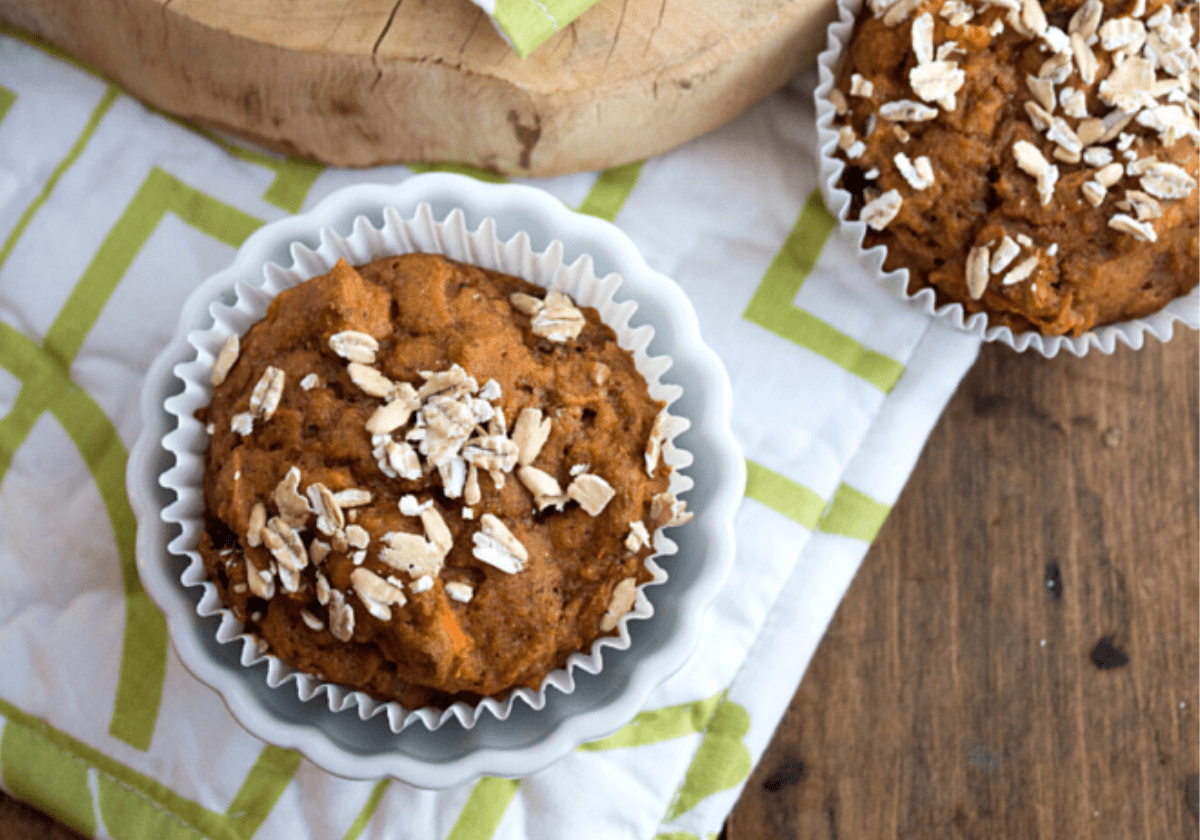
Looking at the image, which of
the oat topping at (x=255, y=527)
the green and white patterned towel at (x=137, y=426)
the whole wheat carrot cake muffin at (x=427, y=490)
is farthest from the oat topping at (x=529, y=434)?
the green and white patterned towel at (x=137, y=426)

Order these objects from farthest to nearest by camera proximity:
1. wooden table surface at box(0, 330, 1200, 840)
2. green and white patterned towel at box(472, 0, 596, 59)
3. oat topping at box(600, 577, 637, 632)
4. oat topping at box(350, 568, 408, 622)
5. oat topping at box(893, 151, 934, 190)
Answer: wooden table surface at box(0, 330, 1200, 840)
oat topping at box(893, 151, 934, 190)
green and white patterned towel at box(472, 0, 596, 59)
oat topping at box(600, 577, 637, 632)
oat topping at box(350, 568, 408, 622)

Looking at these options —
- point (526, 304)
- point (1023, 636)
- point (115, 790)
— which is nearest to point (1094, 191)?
point (1023, 636)

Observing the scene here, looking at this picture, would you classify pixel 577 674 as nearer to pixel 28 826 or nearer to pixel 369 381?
pixel 369 381

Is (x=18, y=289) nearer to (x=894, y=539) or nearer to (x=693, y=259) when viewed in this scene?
(x=693, y=259)

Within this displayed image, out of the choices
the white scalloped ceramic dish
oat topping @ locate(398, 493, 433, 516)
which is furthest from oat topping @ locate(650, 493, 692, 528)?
oat topping @ locate(398, 493, 433, 516)

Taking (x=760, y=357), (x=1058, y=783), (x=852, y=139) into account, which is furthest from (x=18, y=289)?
(x=1058, y=783)

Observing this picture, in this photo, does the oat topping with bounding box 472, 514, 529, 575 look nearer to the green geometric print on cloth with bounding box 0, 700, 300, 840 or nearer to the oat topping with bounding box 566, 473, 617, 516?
the oat topping with bounding box 566, 473, 617, 516
